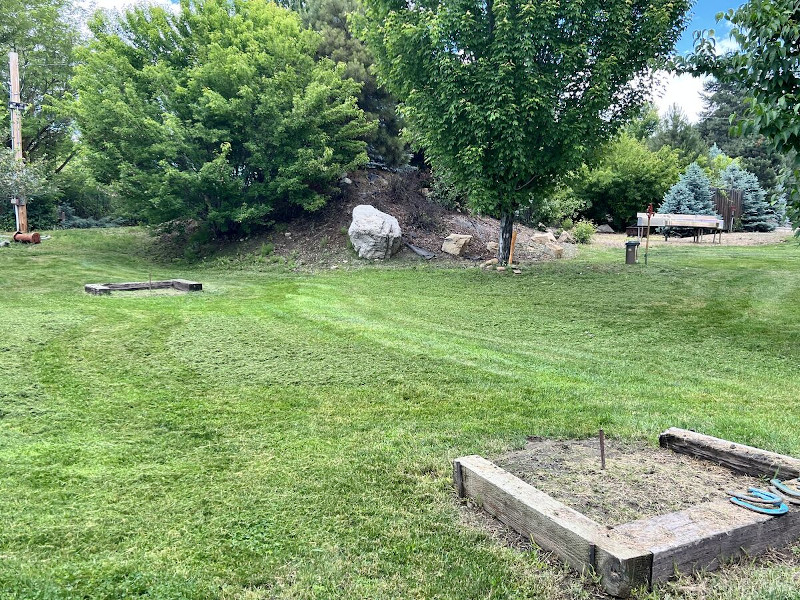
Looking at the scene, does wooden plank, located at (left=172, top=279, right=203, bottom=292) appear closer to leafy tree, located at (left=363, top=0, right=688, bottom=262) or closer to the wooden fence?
leafy tree, located at (left=363, top=0, right=688, bottom=262)

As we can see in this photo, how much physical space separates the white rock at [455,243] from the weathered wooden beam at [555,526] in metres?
10.8

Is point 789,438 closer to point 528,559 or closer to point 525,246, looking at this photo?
point 528,559

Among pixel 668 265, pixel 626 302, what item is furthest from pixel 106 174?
pixel 668 265

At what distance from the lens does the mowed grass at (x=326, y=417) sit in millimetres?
2074

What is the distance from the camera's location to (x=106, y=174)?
1374cm

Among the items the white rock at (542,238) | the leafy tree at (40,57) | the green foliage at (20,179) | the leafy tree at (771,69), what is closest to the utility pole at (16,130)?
the green foliage at (20,179)

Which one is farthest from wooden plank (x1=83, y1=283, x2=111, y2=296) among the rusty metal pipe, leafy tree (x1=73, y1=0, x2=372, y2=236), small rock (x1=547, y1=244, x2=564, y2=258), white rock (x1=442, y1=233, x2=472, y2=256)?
small rock (x1=547, y1=244, x2=564, y2=258)

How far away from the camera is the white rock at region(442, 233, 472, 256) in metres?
13.3

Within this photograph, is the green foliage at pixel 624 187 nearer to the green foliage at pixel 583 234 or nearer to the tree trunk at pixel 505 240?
the green foliage at pixel 583 234

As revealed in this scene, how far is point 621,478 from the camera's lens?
2693 mm

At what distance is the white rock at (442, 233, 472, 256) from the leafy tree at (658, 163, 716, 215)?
1060cm

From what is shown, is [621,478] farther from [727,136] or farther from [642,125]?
[727,136]

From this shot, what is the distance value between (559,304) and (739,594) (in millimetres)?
6677

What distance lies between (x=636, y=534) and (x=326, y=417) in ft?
7.18
